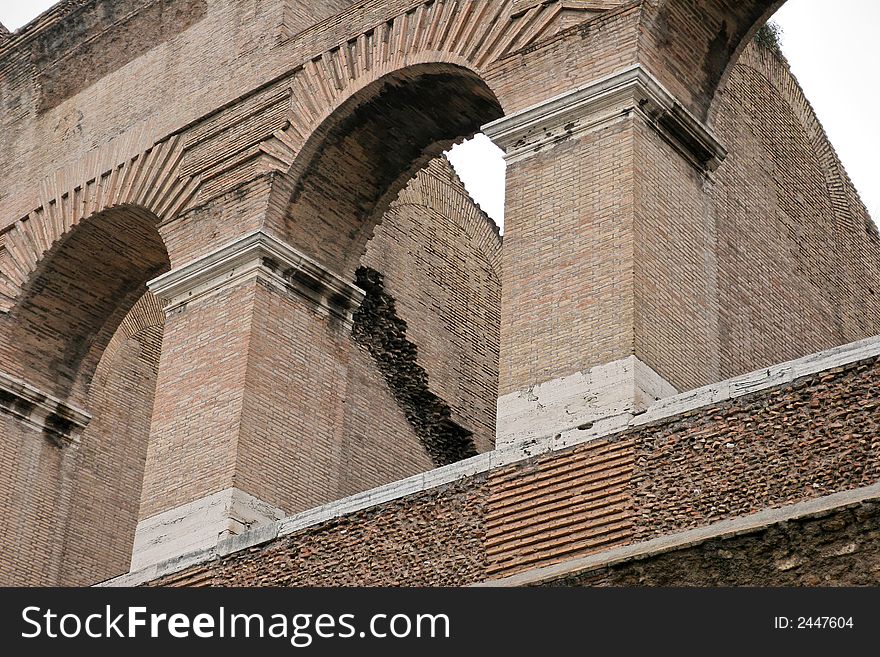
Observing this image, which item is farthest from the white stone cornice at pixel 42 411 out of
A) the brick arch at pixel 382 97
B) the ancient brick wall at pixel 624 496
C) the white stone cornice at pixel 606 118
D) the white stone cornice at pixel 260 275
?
the white stone cornice at pixel 606 118

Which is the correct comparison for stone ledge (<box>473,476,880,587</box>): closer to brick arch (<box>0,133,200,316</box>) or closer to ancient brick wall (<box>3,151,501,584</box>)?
ancient brick wall (<box>3,151,501,584</box>)

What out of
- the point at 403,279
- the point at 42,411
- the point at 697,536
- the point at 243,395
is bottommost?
the point at 697,536

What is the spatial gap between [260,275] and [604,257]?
3366mm

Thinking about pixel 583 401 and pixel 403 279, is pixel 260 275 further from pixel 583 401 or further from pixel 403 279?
pixel 403 279

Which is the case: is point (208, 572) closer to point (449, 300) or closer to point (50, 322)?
point (50, 322)

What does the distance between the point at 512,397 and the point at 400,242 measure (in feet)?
22.0

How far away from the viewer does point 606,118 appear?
12.8 metres

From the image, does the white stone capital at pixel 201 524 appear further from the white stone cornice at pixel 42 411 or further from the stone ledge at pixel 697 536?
the white stone cornice at pixel 42 411

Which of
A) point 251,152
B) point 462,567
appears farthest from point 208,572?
point 251,152

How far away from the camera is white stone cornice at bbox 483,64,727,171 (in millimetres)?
12711

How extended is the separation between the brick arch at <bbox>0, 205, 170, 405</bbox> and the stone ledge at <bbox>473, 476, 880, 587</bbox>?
645cm

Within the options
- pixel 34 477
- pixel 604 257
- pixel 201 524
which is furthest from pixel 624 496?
pixel 34 477

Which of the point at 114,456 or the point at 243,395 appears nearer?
the point at 243,395

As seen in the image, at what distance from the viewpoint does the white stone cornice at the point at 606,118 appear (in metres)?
12.7
